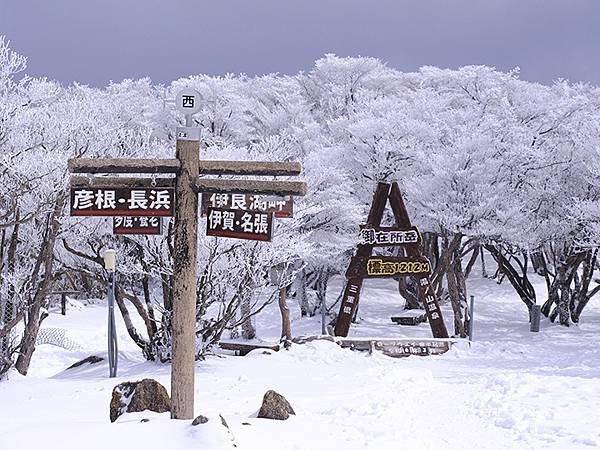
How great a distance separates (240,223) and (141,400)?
7.71 ft

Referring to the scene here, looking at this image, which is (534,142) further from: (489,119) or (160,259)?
(160,259)

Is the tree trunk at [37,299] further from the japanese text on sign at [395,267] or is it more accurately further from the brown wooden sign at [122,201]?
the japanese text on sign at [395,267]

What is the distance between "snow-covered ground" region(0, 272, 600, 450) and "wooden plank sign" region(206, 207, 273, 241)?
1892 millimetres

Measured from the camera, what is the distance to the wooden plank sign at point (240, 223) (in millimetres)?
6762

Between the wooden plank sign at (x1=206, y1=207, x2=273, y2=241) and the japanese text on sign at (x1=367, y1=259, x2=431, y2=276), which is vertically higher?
the wooden plank sign at (x1=206, y1=207, x2=273, y2=241)

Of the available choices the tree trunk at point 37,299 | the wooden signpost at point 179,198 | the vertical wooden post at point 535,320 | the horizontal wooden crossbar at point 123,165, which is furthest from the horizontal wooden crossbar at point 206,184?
the vertical wooden post at point 535,320

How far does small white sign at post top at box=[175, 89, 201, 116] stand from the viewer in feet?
22.6

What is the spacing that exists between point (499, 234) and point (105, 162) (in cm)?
1777

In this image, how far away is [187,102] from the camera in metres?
6.89

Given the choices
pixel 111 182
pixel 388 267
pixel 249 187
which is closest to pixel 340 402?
pixel 249 187

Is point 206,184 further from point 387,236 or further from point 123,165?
point 387,236

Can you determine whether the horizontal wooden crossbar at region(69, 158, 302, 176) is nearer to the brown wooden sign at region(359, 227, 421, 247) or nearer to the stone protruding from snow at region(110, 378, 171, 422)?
the stone protruding from snow at region(110, 378, 171, 422)

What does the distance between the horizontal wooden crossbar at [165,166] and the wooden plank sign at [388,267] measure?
451 inches

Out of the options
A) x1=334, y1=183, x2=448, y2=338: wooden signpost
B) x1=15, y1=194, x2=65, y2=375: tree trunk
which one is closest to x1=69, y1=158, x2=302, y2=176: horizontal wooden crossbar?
→ x1=15, y1=194, x2=65, y2=375: tree trunk
